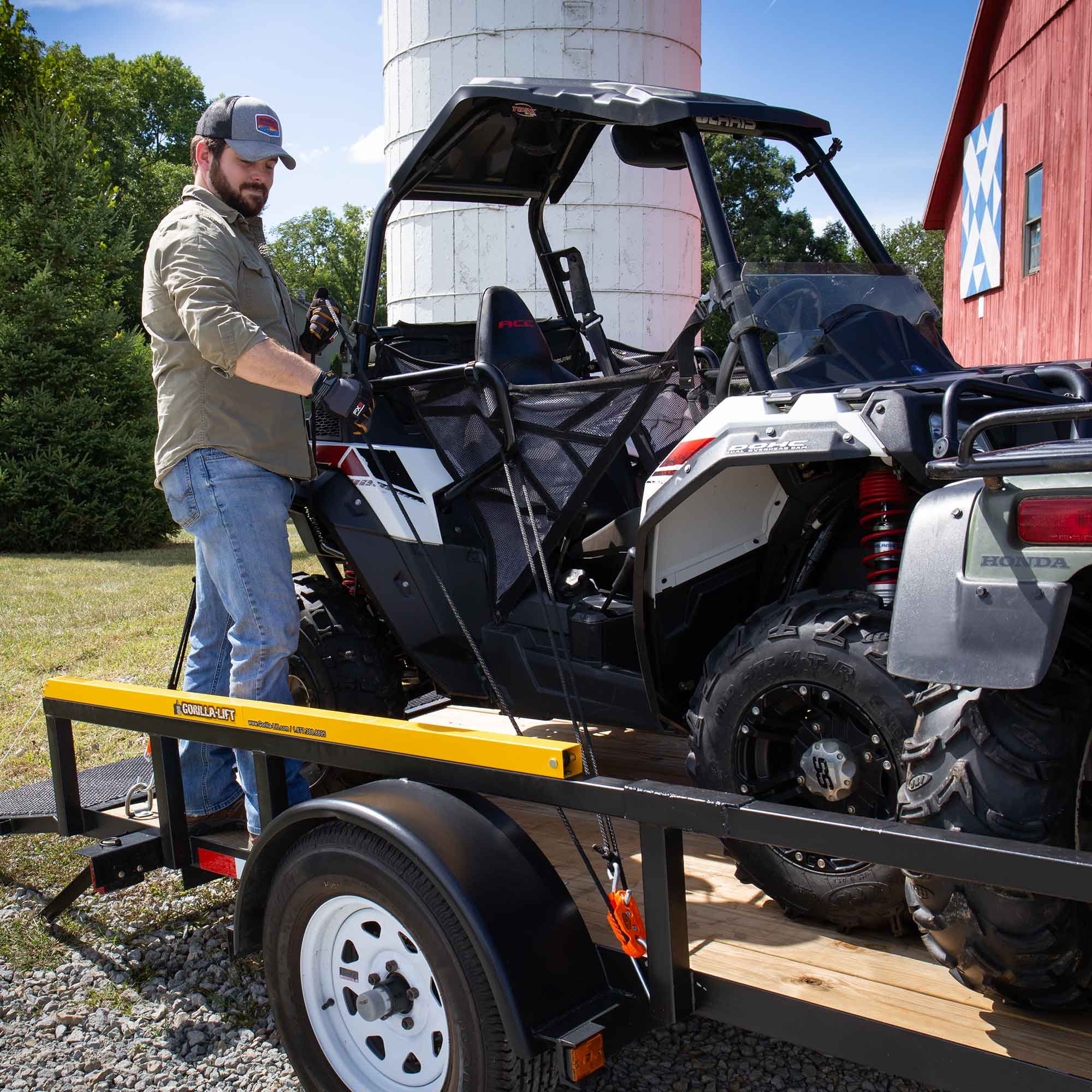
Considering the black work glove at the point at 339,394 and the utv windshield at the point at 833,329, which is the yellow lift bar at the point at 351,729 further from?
the utv windshield at the point at 833,329

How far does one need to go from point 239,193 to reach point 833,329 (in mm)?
1803

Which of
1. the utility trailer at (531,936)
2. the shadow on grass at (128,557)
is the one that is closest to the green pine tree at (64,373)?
the shadow on grass at (128,557)

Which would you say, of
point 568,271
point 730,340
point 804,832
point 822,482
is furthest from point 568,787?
point 568,271

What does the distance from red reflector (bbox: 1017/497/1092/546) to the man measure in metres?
1.93

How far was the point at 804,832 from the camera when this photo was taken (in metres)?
1.89

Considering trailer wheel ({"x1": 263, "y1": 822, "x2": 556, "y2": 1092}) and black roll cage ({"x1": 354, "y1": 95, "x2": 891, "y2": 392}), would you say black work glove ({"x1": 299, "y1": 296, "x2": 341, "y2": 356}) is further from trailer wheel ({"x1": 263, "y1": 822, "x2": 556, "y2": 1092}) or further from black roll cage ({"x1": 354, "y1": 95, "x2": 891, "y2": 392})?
trailer wheel ({"x1": 263, "y1": 822, "x2": 556, "y2": 1092})

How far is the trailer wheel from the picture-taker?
85.4 inches

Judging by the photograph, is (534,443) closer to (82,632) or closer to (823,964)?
(823,964)

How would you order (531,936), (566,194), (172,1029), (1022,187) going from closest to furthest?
(531,936)
(172,1029)
(566,194)
(1022,187)

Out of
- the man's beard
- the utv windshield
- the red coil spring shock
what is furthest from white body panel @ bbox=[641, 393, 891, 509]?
the man's beard

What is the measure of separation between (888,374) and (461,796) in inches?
67.0

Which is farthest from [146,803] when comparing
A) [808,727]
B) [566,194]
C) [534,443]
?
[566,194]

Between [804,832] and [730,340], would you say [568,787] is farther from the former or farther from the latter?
[730,340]

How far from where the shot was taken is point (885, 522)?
9.11ft
